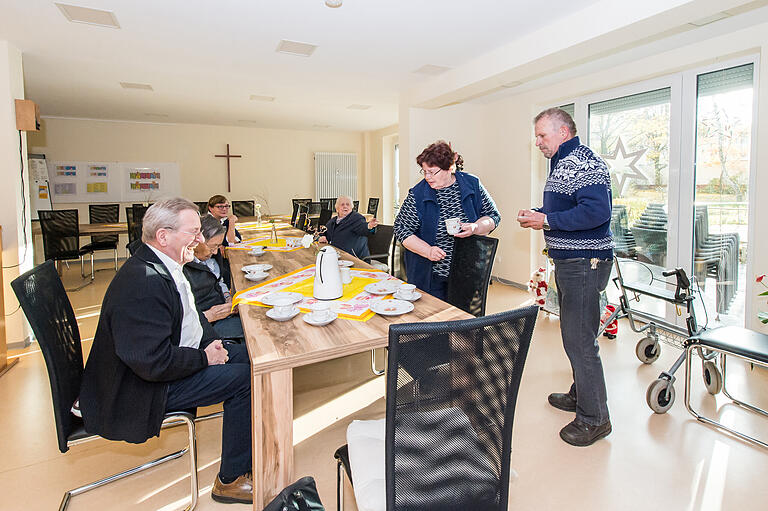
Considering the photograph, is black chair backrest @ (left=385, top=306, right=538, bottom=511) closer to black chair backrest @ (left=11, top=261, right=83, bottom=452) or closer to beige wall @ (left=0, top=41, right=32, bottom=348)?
black chair backrest @ (left=11, top=261, right=83, bottom=452)

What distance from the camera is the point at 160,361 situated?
5.02ft

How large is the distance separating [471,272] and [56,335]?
5.88 ft

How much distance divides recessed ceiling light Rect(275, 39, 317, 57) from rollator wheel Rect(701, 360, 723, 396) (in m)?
3.82

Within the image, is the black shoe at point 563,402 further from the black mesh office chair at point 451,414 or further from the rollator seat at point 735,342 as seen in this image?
the black mesh office chair at point 451,414

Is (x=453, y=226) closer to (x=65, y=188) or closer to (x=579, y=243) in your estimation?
(x=579, y=243)

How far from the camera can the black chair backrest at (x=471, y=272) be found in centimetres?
226

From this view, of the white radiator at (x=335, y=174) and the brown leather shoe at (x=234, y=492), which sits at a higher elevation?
the white radiator at (x=335, y=174)

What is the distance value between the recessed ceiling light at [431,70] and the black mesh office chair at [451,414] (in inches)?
163

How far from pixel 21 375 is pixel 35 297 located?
2280mm

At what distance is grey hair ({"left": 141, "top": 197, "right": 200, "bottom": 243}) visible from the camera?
1.71 metres

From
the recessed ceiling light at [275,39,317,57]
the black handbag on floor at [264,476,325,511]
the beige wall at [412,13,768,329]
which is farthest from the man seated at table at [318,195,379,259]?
the black handbag on floor at [264,476,325,511]

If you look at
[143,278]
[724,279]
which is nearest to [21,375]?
[143,278]

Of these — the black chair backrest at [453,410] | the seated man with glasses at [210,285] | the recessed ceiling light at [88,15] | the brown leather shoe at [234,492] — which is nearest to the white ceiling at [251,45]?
the recessed ceiling light at [88,15]

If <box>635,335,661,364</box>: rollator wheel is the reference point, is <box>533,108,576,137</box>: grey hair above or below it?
above
